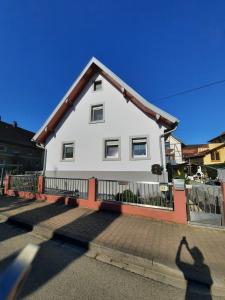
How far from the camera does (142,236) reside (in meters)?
5.31

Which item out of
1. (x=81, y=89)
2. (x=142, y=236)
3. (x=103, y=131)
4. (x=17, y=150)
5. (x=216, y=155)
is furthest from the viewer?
(x=216, y=155)

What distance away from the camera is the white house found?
423 inches

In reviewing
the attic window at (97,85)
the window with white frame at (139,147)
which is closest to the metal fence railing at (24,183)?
the window with white frame at (139,147)

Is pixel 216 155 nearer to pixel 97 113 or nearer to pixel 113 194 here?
pixel 97 113

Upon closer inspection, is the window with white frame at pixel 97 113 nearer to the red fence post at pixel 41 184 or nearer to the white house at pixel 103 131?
the white house at pixel 103 131

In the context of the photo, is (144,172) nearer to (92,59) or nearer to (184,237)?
(184,237)

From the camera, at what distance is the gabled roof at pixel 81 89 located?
1038 cm

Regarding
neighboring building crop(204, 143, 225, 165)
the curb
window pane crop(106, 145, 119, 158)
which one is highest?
neighboring building crop(204, 143, 225, 165)

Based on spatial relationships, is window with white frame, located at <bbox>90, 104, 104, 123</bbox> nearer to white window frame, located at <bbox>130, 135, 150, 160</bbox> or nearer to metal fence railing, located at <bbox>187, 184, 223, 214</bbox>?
white window frame, located at <bbox>130, 135, 150, 160</bbox>

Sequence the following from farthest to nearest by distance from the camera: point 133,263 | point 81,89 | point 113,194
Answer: point 81,89 < point 113,194 < point 133,263

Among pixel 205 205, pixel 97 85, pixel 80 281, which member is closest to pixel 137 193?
pixel 205 205

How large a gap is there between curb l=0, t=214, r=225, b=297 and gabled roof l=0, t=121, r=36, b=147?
26199mm

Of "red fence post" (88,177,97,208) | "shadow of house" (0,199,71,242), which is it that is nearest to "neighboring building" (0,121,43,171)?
"shadow of house" (0,199,71,242)

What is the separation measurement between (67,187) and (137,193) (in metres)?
4.04
